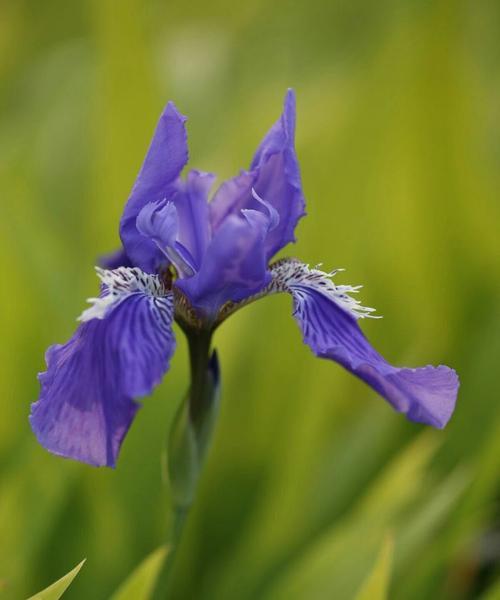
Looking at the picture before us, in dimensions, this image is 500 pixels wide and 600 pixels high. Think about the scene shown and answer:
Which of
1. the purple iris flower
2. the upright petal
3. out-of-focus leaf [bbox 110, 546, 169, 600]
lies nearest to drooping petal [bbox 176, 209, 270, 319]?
→ the purple iris flower

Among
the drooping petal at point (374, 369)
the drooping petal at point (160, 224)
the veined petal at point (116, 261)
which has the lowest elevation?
the drooping petal at point (374, 369)

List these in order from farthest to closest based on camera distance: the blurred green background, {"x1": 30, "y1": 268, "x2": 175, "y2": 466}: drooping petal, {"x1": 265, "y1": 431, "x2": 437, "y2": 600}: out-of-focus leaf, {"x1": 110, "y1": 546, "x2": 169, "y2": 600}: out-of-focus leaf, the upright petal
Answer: the blurred green background, {"x1": 265, "y1": 431, "x2": 437, "y2": 600}: out-of-focus leaf, the upright petal, {"x1": 110, "y1": 546, "x2": 169, "y2": 600}: out-of-focus leaf, {"x1": 30, "y1": 268, "x2": 175, "y2": 466}: drooping petal

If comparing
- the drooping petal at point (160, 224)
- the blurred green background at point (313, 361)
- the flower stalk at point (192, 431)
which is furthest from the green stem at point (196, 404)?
the blurred green background at point (313, 361)

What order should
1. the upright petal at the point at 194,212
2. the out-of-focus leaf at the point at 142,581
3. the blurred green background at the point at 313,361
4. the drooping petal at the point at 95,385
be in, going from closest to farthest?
1. the drooping petal at the point at 95,385
2. the out-of-focus leaf at the point at 142,581
3. the upright petal at the point at 194,212
4. the blurred green background at the point at 313,361

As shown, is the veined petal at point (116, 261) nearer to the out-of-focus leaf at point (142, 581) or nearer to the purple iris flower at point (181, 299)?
the purple iris flower at point (181, 299)

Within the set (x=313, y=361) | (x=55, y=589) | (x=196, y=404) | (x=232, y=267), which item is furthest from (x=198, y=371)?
(x=313, y=361)

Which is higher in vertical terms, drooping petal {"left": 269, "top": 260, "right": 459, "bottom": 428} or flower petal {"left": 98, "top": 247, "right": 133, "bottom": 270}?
flower petal {"left": 98, "top": 247, "right": 133, "bottom": 270}

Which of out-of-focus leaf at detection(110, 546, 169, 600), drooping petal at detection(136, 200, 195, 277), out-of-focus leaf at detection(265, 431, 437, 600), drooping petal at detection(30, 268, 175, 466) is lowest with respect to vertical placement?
out-of-focus leaf at detection(265, 431, 437, 600)

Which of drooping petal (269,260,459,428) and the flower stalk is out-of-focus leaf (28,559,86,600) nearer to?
the flower stalk
